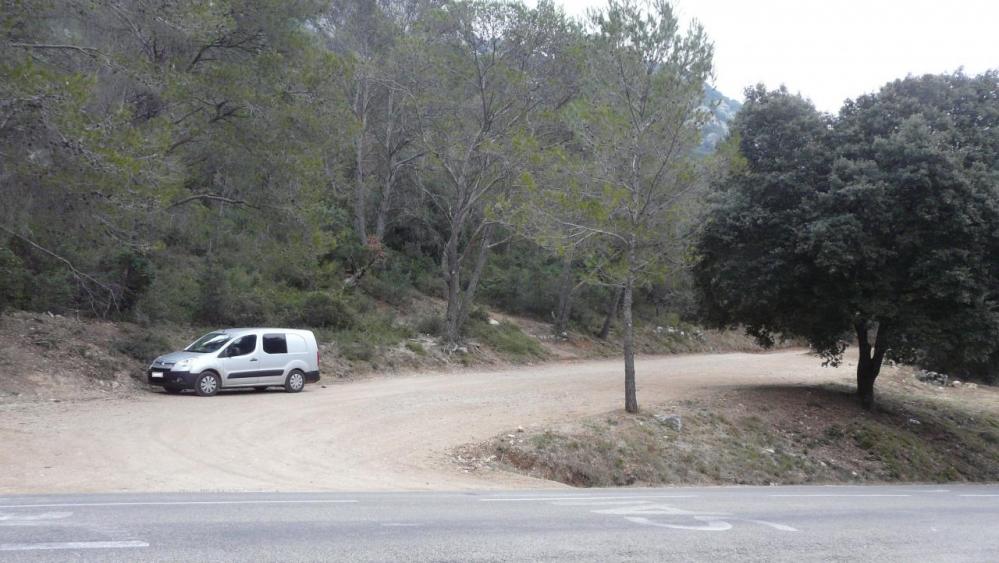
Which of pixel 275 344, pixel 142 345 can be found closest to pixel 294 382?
pixel 275 344

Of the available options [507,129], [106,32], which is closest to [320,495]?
[106,32]

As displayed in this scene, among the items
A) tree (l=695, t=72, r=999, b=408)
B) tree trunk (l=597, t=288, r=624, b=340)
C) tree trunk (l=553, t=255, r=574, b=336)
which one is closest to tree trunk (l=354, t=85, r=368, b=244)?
tree trunk (l=553, t=255, r=574, b=336)

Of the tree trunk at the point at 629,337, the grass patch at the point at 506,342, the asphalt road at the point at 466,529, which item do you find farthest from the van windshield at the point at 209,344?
the grass patch at the point at 506,342

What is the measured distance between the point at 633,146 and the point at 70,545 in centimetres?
1552

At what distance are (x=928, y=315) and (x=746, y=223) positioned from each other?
215 inches

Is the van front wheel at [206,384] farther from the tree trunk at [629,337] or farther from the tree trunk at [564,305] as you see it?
the tree trunk at [564,305]

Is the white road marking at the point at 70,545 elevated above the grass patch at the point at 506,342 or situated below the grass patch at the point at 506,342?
below

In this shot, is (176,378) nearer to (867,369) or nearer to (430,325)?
(430,325)

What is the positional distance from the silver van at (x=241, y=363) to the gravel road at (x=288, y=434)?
1.35 ft

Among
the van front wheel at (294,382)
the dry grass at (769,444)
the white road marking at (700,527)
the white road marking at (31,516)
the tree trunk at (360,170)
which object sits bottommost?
the dry grass at (769,444)

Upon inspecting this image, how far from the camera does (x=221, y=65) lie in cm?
2123

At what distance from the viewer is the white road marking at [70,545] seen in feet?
21.4

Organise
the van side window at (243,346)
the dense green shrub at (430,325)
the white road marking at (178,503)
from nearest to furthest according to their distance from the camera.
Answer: the white road marking at (178,503) → the van side window at (243,346) → the dense green shrub at (430,325)

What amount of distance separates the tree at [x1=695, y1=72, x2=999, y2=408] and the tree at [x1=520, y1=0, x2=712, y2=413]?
180cm
